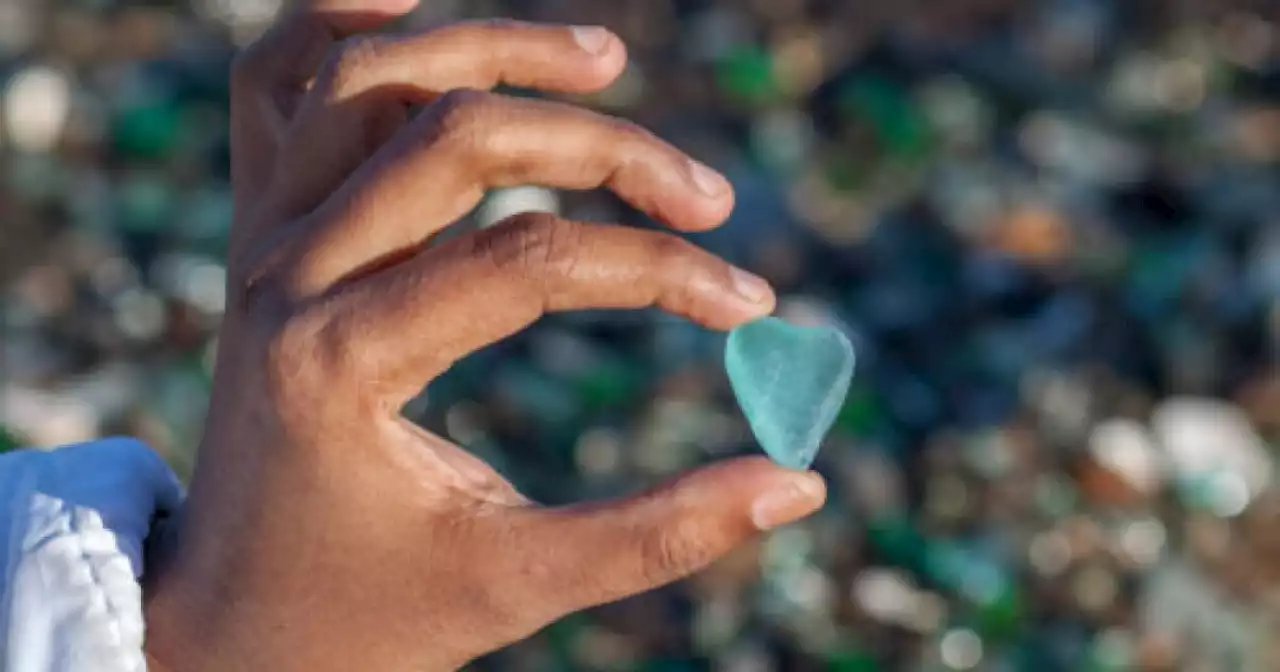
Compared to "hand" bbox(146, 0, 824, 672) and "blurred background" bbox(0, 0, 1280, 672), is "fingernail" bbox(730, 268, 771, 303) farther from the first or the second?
"blurred background" bbox(0, 0, 1280, 672)

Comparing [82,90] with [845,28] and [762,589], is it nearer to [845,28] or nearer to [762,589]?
[845,28]

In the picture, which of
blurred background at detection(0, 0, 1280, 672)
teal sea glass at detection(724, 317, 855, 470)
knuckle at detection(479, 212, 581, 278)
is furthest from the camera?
blurred background at detection(0, 0, 1280, 672)

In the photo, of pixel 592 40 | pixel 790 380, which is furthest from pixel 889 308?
pixel 592 40

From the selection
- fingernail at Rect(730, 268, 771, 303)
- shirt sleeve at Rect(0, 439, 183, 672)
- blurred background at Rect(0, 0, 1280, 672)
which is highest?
fingernail at Rect(730, 268, 771, 303)

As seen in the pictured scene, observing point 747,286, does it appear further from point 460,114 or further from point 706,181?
point 460,114

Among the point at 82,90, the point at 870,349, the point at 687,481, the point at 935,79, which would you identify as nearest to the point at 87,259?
the point at 82,90

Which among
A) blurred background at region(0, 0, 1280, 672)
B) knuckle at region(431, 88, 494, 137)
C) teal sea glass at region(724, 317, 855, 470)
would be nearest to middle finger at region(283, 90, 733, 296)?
knuckle at region(431, 88, 494, 137)
